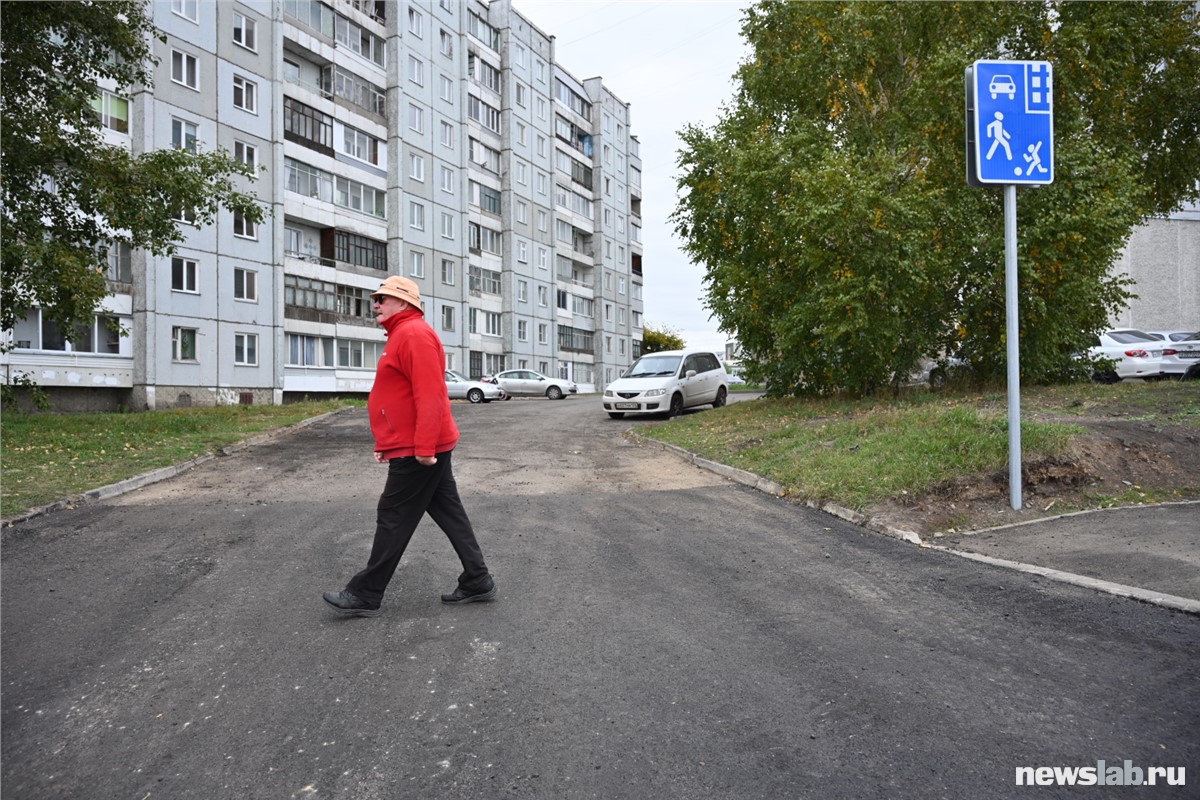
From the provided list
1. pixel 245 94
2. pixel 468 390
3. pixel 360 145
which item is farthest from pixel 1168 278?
pixel 245 94

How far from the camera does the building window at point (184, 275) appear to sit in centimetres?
3244

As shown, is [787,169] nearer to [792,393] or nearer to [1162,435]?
[792,393]

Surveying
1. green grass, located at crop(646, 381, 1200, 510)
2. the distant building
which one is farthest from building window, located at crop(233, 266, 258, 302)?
the distant building

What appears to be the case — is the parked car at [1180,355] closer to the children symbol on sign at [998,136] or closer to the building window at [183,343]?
the children symbol on sign at [998,136]

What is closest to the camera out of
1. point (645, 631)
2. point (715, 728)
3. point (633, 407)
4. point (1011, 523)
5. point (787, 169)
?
point (715, 728)

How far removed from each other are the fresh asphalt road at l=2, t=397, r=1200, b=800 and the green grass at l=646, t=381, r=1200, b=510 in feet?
6.08

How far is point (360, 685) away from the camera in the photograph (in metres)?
4.00

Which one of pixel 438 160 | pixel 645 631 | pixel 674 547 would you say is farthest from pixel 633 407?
pixel 438 160

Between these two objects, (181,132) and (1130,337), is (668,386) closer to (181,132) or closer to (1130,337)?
(1130,337)

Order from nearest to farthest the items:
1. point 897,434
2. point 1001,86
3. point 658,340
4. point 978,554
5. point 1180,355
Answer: point 978,554, point 1001,86, point 897,434, point 1180,355, point 658,340

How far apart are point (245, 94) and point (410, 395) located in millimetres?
36486

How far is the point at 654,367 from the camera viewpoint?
75.7 feet

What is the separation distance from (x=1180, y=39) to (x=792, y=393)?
1232 centimetres

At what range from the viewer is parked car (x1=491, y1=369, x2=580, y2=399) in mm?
42188
